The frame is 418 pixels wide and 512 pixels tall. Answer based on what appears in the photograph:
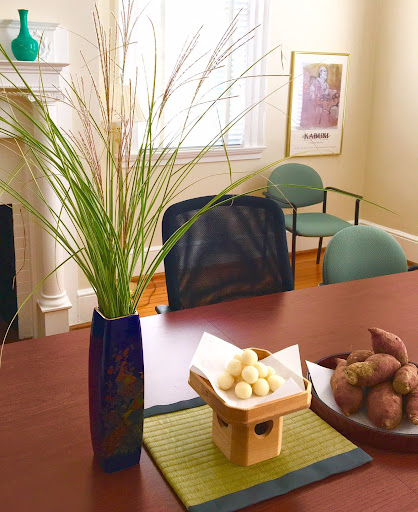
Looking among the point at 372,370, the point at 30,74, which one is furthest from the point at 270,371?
the point at 30,74

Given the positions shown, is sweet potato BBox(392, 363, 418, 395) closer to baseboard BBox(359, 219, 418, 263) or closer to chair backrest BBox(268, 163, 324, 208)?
chair backrest BBox(268, 163, 324, 208)

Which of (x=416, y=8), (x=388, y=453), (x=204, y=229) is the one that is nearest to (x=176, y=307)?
(x=204, y=229)

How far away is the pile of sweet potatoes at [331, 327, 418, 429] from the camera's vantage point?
1.12m

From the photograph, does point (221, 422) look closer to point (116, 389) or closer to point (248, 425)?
point (248, 425)

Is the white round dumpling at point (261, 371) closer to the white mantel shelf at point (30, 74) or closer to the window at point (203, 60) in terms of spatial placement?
the white mantel shelf at point (30, 74)

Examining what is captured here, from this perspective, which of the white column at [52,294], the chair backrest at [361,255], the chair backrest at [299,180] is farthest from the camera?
the chair backrest at [299,180]

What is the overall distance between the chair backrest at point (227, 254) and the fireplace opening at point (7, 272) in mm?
1556

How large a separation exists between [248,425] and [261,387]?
68 millimetres

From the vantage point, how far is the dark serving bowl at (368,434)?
1102mm

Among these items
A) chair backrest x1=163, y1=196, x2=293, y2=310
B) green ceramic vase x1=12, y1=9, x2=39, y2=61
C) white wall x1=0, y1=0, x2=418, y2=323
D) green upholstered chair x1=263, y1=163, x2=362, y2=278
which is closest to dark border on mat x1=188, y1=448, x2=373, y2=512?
chair backrest x1=163, y1=196, x2=293, y2=310

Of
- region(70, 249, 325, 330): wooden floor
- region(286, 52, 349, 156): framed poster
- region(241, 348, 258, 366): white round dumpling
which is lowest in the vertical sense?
region(70, 249, 325, 330): wooden floor

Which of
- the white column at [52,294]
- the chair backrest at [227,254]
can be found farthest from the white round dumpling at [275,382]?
the white column at [52,294]

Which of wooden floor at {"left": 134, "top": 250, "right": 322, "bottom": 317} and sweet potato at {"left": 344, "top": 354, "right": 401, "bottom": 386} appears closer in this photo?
sweet potato at {"left": 344, "top": 354, "right": 401, "bottom": 386}

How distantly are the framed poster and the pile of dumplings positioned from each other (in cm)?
366
